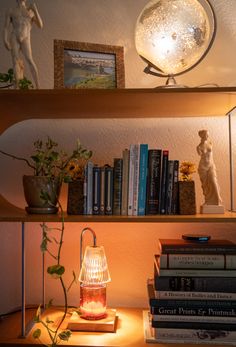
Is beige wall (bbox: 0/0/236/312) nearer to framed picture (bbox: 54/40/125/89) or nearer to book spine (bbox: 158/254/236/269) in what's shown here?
framed picture (bbox: 54/40/125/89)

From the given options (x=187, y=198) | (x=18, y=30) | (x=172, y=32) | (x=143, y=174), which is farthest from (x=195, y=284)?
(x=18, y=30)

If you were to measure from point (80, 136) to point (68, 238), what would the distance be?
1.38ft

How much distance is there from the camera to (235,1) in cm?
150

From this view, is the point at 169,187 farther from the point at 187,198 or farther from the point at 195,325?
the point at 195,325

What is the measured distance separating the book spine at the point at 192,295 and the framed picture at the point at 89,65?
73 cm

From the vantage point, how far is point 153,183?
1.23 m

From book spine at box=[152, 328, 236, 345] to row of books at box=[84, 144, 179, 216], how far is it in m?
0.38

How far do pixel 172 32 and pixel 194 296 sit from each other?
33.9 inches

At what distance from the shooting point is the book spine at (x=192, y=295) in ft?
3.87

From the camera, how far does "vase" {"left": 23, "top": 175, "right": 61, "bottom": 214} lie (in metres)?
1.22

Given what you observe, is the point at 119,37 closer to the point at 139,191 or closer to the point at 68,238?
the point at 139,191

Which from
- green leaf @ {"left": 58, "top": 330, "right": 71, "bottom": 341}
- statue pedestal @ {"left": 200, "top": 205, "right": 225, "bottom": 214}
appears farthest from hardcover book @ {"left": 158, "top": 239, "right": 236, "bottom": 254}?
green leaf @ {"left": 58, "top": 330, "right": 71, "bottom": 341}

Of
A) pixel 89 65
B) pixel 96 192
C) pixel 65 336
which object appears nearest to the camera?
pixel 65 336

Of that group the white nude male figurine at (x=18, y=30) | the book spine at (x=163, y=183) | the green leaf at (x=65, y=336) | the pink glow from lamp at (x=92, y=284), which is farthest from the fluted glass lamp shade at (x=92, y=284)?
the white nude male figurine at (x=18, y=30)
